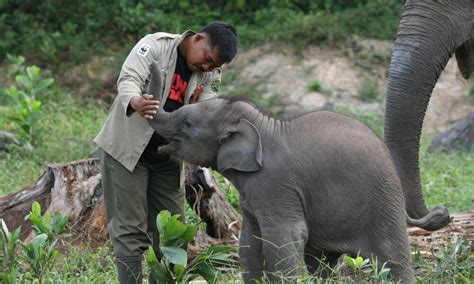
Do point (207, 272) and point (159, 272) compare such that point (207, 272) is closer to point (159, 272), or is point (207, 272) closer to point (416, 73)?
point (159, 272)

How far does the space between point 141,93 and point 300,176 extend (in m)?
1.04

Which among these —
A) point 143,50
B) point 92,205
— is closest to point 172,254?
point 143,50

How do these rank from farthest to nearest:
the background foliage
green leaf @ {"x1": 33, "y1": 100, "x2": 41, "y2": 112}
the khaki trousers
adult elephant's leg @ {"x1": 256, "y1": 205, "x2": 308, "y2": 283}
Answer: the background foliage < green leaf @ {"x1": 33, "y1": 100, "x2": 41, "y2": 112} < the khaki trousers < adult elephant's leg @ {"x1": 256, "y1": 205, "x2": 308, "y2": 283}

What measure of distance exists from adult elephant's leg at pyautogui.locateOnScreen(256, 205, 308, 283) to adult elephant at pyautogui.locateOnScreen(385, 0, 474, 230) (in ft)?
2.73

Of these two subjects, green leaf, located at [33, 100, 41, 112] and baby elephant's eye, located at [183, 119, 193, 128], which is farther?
green leaf, located at [33, 100, 41, 112]

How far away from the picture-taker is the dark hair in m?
5.96

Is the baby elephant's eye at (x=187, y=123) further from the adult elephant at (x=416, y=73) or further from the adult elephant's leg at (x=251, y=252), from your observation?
the adult elephant at (x=416, y=73)

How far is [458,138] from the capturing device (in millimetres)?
12109

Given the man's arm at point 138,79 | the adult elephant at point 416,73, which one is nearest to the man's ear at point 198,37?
the man's arm at point 138,79

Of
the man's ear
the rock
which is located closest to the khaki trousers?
the man's ear

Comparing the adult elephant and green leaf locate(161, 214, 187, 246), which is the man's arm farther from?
the adult elephant

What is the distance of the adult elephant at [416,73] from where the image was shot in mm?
6160

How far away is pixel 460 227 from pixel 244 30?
25.7ft

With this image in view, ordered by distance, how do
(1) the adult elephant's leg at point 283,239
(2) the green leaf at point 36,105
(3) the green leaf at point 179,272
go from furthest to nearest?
(2) the green leaf at point 36,105, (3) the green leaf at point 179,272, (1) the adult elephant's leg at point 283,239
